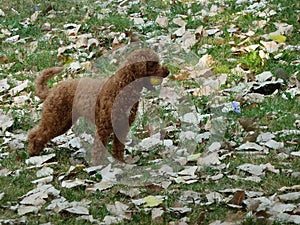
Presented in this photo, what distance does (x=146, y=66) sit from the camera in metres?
4.21

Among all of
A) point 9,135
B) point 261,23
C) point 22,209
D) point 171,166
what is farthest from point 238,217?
point 261,23

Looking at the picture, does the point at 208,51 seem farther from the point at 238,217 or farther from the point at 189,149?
the point at 238,217

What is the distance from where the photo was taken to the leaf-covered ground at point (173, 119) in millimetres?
3850

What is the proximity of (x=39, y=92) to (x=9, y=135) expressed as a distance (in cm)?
59

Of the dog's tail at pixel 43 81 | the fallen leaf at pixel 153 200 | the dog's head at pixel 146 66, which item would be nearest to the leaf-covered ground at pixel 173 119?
the fallen leaf at pixel 153 200

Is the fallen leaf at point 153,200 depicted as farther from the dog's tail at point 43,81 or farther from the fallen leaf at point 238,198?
the dog's tail at point 43,81

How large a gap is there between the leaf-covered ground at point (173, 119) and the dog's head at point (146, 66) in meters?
0.64

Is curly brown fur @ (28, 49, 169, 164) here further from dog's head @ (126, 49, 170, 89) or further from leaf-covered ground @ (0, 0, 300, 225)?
leaf-covered ground @ (0, 0, 300, 225)

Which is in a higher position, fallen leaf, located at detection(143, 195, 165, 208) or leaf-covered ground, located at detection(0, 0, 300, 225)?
fallen leaf, located at detection(143, 195, 165, 208)

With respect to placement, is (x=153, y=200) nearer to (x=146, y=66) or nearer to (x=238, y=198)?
(x=238, y=198)

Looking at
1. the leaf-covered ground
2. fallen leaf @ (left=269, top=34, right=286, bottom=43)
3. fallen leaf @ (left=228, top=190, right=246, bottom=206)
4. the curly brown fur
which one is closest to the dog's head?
the curly brown fur

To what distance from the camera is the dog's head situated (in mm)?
4207

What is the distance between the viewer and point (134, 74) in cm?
424

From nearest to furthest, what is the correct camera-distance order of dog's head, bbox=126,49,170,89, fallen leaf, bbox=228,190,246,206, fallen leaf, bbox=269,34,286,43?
1. fallen leaf, bbox=228,190,246,206
2. dog's head, bbox=126,49,170,89
3. fallen leaf, bbox=269,34,286,43
